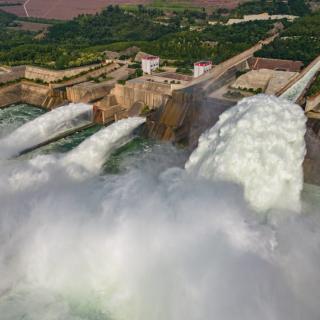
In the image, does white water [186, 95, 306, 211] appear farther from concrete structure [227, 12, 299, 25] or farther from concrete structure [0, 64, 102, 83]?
concrete structure [227, 12, 299, 25]

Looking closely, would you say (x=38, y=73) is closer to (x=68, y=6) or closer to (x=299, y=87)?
(x=299, y=87)

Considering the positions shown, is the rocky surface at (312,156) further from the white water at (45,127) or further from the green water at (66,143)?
the white water at (45,127)

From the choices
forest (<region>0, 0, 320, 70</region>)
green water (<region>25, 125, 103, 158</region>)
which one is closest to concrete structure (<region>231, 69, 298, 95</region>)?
forest (<region>0, 0, 320, 70</region>)

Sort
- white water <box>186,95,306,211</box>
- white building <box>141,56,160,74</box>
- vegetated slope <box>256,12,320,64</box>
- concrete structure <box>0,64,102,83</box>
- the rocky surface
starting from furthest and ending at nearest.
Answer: concrete structure <box>0,64,102,83</box> → vegetated slope <box>256,12,320,64</box> → white building <box>141,56,160,74</box> → the rocky surface → white water <box>186,95,306,211</box>

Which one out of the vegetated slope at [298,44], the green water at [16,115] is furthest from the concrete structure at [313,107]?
the green water at [16,115]

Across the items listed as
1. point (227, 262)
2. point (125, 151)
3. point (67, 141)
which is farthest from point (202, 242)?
point (67, 141)

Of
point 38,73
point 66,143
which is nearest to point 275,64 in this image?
point 66,143
